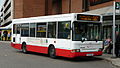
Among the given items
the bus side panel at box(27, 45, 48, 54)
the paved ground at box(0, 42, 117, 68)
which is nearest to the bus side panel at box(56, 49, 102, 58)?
the paved ground at box(0, 42, 117, 68)

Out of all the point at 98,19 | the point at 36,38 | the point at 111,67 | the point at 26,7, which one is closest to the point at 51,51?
the point at 36,38

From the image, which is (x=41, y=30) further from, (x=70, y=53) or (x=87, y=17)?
(x=87, y=17)

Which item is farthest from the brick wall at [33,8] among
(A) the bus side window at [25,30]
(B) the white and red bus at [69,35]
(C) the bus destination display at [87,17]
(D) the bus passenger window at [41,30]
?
(C) the bus destination display at [87,17]

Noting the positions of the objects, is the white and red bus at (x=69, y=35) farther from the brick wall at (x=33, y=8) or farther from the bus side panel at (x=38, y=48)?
the brick wall at (x=33, y=8)

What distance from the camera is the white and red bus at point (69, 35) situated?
42.0 feet

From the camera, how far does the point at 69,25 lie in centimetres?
1298

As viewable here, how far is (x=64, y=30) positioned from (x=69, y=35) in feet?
1.86

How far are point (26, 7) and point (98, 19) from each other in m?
39.5

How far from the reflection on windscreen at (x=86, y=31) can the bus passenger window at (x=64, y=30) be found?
462 millimetres

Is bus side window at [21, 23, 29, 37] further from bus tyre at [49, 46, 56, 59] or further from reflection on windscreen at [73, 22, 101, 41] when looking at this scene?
reflection on windscreen at [73, 22, 101, 41]

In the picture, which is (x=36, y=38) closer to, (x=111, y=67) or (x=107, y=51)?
(x=107, y=51)

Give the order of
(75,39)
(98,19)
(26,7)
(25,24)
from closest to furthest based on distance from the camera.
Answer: (75,39) < (98,19) < (25,24) < (26,7)

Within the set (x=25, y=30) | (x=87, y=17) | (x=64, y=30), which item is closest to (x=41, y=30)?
(x=25, y=30)

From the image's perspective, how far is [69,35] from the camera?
1294cm
